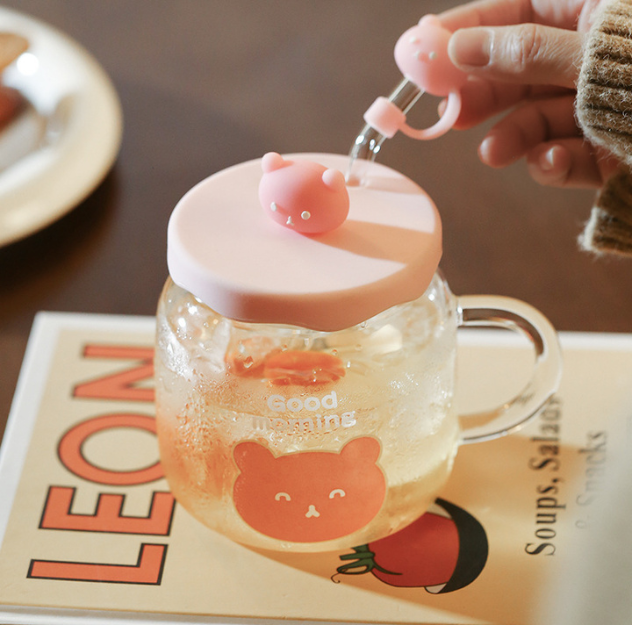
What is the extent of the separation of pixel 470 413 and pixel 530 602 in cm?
14

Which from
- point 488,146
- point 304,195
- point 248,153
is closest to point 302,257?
point 304,195

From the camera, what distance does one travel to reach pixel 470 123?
0.65 metres

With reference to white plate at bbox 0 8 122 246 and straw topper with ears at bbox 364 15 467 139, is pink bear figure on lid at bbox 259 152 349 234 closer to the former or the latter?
straw topper with ears at bbox 364 15 467 139

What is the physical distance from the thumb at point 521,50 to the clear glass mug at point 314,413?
130 millimetres

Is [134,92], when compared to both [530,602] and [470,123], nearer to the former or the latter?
[470,123]

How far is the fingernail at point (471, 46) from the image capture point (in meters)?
0.47

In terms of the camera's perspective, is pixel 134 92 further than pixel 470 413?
Yes

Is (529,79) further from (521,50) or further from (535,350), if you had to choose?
(535,350)

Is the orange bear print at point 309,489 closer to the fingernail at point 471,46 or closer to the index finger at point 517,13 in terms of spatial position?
the fingernail at point 471,46

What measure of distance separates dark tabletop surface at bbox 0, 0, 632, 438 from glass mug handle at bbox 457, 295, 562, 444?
0.17m

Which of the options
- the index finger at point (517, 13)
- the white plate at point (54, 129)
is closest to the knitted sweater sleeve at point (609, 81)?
the index finger at point (517, 13)

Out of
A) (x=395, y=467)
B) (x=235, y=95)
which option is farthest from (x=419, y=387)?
(x=235, y=95)

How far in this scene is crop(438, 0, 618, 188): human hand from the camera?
0.49 m

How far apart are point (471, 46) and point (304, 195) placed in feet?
0.49
